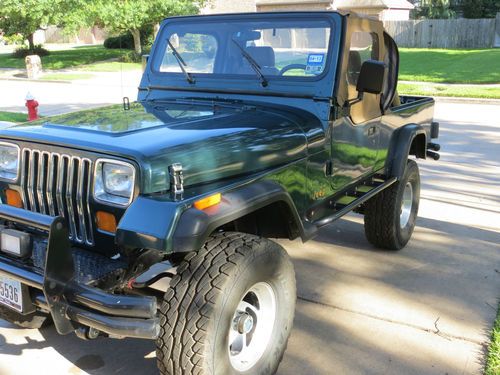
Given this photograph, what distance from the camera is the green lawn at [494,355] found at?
2984 millimetres

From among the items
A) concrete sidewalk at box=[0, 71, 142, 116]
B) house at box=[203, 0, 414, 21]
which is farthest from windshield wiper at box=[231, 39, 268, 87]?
house at box=[203, 0, 414, 21]

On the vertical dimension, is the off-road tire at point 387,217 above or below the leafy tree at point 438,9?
below

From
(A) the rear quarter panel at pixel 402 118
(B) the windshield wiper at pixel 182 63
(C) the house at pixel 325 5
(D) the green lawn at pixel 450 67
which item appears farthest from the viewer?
(C) the house at pixel 325 5

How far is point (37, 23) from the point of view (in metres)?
24.3

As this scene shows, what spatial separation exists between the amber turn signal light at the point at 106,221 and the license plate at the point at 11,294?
1.45 ft

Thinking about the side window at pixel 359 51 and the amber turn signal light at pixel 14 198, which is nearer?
the amber turn signal light at pixel 14 198

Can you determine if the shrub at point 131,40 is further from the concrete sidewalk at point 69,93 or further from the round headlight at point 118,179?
the round headlight at point 118,179

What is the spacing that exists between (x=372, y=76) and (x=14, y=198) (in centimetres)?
228

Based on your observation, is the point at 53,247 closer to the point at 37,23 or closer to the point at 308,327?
the point at 308,327

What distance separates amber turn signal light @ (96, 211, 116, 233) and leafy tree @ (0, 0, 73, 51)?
75.9 ft

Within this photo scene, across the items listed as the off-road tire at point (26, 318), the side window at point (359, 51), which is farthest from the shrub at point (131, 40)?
the off-road tire at point (26, 318)

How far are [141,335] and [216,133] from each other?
3.67 feet

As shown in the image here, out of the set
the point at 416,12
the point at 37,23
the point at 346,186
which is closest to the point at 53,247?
the point at 346,186

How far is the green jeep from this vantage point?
230cm
